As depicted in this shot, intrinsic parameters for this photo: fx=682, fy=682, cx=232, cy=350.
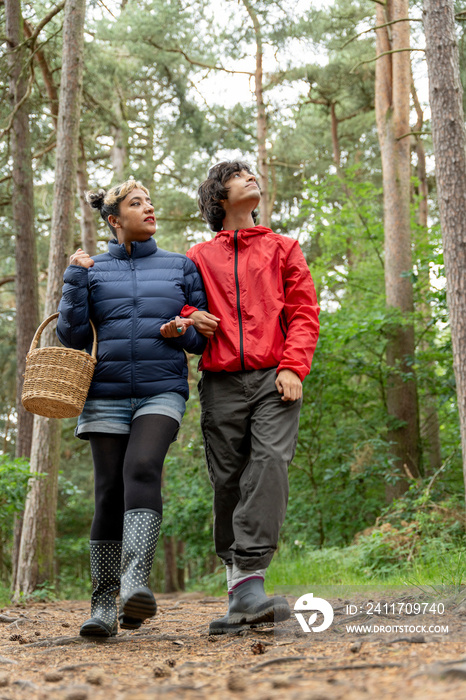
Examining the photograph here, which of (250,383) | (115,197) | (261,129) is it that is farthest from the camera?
(261,129)

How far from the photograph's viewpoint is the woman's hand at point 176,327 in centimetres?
316

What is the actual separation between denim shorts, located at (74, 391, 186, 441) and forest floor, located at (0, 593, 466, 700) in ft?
3.18

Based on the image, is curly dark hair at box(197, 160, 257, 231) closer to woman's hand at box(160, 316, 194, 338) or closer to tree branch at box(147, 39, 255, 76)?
woman's hand at box(160, 316, 194, 338)

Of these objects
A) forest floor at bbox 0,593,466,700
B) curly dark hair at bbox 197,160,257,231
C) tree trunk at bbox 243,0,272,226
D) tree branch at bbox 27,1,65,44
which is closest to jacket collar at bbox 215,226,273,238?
curly dark hair at bbox 197,160,257,231

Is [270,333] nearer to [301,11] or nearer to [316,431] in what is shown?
[316,431]

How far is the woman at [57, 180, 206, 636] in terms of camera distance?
3107 mm

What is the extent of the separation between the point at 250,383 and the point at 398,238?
7364mm

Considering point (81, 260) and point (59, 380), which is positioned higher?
point (81, 260)

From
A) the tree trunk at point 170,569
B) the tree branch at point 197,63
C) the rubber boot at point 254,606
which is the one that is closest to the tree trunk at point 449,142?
the rubber boot at point 254,606

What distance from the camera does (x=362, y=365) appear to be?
962 centimetres

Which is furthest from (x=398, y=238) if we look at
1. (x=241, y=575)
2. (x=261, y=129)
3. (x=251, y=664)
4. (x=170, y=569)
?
(x=170, y=569)

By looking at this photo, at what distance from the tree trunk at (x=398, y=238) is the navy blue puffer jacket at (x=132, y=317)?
18.6 ft

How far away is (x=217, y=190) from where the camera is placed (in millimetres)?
3779

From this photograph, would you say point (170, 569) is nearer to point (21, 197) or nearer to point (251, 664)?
point (21, 197)
